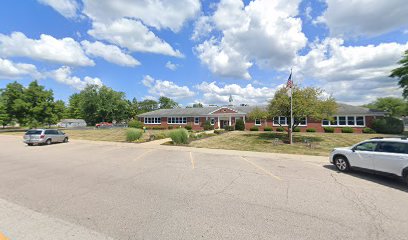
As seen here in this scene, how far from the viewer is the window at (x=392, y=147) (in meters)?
7.19

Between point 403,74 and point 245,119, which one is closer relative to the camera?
point 403,74

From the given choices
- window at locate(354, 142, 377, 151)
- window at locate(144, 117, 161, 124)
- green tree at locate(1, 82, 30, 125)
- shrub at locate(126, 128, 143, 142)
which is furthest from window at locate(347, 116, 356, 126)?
green tree at locate(1, 82, 30, 125)

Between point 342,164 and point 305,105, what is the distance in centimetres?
987

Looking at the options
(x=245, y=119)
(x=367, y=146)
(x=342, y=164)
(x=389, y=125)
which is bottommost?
(x=342, y=164)

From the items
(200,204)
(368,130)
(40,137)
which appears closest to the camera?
(200,204)

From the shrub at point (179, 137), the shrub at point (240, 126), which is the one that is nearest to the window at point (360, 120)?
the shrub at point (240, 126)

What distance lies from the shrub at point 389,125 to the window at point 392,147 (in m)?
24.1

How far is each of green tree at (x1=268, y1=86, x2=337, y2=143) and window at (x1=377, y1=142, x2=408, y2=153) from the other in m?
10.5

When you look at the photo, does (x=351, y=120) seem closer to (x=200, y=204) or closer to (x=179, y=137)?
(x=179, y=137)

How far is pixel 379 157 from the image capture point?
769 centimetres

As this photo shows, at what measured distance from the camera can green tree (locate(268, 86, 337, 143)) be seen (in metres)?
18.1

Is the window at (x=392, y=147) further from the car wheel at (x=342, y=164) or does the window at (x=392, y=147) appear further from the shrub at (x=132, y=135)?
the shrub at (x=132, y=135)

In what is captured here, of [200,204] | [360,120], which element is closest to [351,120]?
[360,120]

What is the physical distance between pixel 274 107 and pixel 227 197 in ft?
50.7
